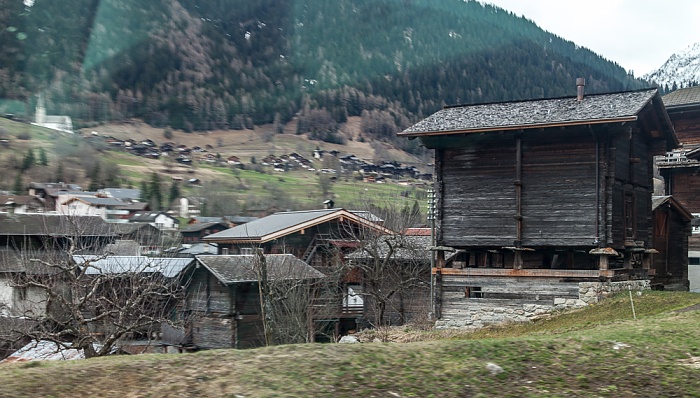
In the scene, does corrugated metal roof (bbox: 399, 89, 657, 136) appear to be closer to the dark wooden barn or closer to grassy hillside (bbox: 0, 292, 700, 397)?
the dark wooden barn

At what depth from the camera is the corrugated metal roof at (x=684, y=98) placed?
137ft

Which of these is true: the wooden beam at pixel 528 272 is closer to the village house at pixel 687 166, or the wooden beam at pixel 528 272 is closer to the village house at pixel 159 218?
the village house at pixel 687 166

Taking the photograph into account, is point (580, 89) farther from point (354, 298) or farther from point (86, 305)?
point (354, 298)

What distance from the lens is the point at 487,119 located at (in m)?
28.6

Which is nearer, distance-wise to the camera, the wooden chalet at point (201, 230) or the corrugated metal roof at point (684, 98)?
the corrugated metal roof at point (684, 98)

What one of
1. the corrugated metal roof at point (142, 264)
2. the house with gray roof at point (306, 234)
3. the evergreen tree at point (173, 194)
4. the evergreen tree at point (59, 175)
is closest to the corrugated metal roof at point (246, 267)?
the corrugated metal roof at point (142, 264)

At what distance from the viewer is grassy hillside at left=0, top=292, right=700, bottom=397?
34.6 ft

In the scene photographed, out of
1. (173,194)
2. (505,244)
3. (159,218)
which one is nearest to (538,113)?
(505,244)

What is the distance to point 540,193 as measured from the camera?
28062 mm

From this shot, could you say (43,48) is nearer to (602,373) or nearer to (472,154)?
(472,154)

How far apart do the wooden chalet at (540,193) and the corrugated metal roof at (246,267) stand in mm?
10236

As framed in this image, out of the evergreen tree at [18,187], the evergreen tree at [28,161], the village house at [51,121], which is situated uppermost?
the village house at [51,121]

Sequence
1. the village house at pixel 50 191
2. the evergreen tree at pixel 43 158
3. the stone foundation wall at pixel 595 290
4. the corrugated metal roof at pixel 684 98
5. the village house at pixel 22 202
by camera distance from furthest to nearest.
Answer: the evergreen tree at pixel 43 158 → the village house at pixel 50 191 → the village house at pixel 22 202 → the corrugated metal roof at pixel 684 98 → the stone foundation wall at pixel 595 290

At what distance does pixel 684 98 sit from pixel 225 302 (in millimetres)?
26247
